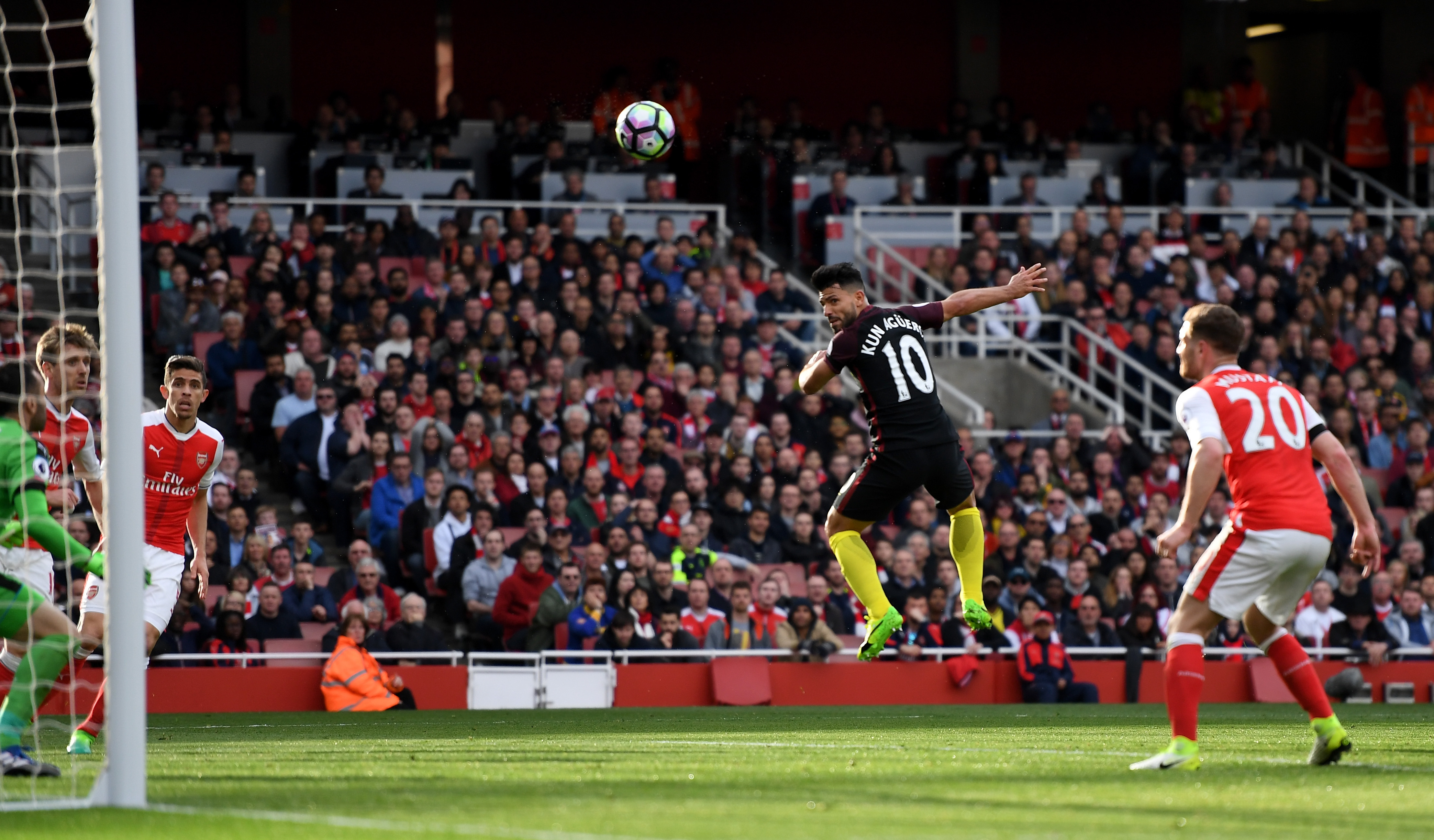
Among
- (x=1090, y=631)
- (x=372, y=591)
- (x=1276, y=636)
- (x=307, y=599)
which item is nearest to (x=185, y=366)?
(x=1276, y=636)

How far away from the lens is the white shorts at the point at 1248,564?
7219 mm

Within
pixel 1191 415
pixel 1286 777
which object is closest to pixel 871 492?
pixel 1191 415

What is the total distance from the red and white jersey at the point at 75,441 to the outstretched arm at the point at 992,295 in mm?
Result: 4057

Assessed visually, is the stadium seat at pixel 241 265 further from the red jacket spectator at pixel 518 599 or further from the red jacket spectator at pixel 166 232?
the red jacket spectator at pixel 518 599

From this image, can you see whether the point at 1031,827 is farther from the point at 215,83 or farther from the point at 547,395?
the point at 215,83

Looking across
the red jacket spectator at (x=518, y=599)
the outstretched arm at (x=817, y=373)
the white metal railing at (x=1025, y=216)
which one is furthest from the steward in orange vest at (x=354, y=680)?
the white metal railing at (x=1025, y=216)

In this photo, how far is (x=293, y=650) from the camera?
557 inches

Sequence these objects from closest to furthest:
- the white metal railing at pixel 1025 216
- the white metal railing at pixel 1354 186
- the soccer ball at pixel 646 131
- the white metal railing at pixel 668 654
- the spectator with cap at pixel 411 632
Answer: the soccer ball at pixel 646 131 → the white metal railing at pixel 668 654 → the spectator with cap at pixel 411 632 → the white metal railing at pixel 1025 216 → the white metal railing at pixel 1354 186

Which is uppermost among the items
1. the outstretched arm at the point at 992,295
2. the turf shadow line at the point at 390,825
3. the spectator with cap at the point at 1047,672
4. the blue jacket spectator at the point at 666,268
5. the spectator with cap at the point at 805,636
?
the blue jacket spectator at the point at 666,268

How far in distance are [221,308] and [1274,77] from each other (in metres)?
18.6

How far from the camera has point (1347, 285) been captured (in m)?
19.8

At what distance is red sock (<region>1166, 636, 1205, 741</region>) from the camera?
7156 millimetres

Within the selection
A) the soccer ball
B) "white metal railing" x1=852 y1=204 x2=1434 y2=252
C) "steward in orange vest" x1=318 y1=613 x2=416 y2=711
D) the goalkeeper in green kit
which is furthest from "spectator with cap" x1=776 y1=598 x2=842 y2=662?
the goalkeeper in green kit

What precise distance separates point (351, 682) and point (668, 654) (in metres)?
2.46
